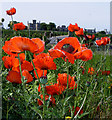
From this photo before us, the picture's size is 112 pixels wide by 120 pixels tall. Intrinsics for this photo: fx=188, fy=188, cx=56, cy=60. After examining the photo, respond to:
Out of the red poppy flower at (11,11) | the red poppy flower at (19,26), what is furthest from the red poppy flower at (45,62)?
the red poppy flower at (11,11)

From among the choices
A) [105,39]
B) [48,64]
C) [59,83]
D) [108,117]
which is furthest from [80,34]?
[48,64]

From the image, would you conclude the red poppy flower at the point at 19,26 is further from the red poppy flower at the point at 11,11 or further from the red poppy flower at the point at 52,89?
the red poppy flower at the point at 52,89

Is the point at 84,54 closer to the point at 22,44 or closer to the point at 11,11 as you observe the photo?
the point at 22,44

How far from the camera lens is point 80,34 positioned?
7.16 ft

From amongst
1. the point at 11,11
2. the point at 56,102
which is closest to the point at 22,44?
the point at 56,102

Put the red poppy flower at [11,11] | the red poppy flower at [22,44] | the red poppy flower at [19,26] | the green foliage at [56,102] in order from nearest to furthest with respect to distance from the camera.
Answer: the red poppy flower at [22,44] → the green foliage at [56,102] → the red poppy flower at [19,26] → the red poppy flower at [11,11]

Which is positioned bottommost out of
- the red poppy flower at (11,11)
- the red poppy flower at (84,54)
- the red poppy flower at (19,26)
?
the red poppy flower at (84,54)

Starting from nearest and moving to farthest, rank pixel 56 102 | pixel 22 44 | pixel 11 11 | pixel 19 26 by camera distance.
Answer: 1. pixel 22 44
2. pixel 56 102
3. pixel 19 26
4. pixel 11 11

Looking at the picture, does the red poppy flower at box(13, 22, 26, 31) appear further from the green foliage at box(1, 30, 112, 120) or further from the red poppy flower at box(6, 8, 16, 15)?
the green foliage at box(1, 30, 112, 120)

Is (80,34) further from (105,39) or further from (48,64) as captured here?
(48,64)

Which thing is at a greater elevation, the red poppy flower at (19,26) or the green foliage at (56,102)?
the red poppy flower at (19,26)

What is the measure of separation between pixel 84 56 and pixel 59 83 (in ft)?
0.72

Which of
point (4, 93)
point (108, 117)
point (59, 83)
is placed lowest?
point (108, 117)

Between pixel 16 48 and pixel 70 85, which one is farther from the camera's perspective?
pixel 70 85
